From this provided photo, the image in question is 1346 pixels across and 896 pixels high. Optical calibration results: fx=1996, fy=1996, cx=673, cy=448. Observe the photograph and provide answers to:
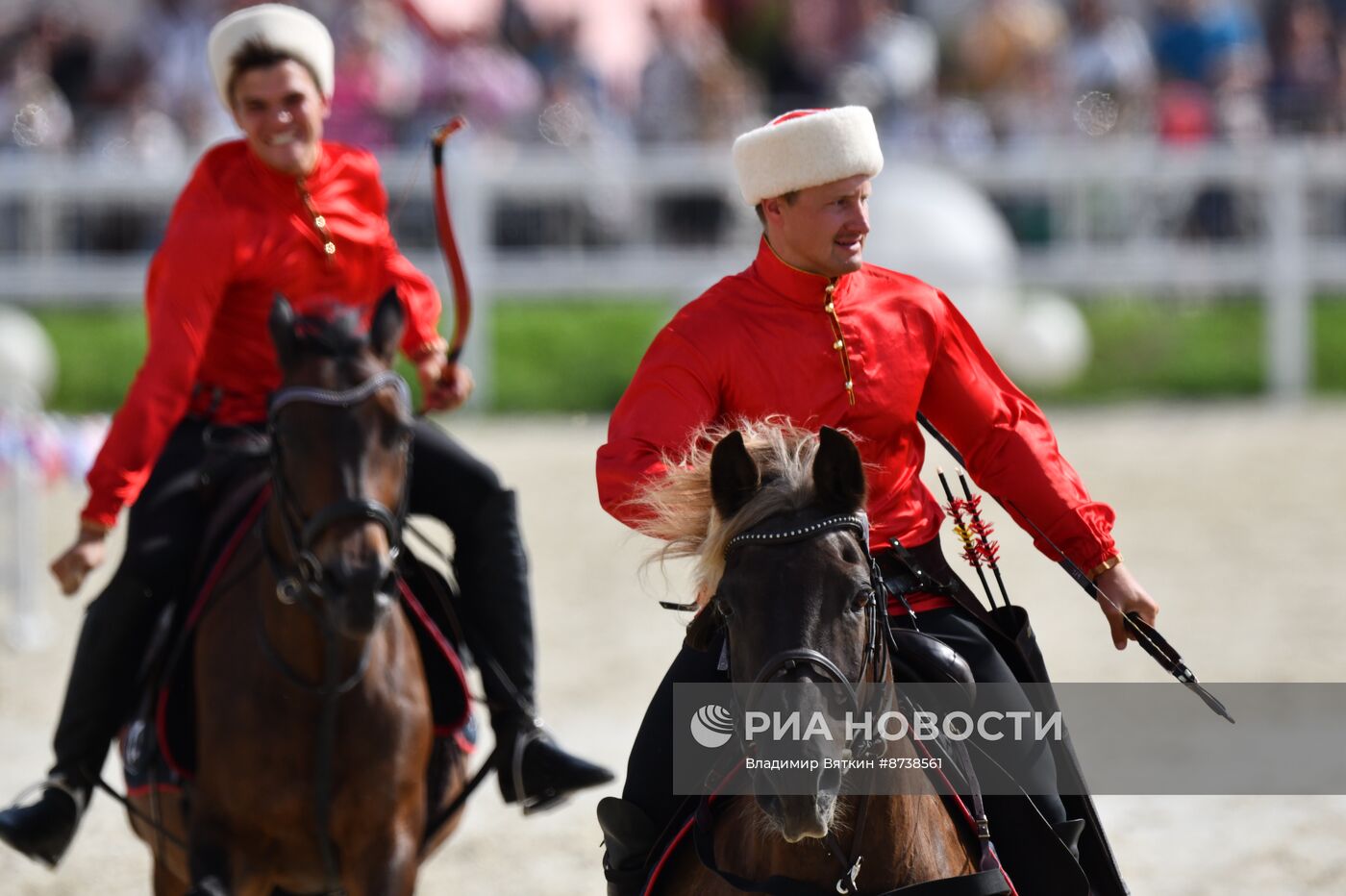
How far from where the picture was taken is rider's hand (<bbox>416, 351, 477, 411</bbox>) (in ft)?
19.2

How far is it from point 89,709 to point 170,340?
1.00 meters

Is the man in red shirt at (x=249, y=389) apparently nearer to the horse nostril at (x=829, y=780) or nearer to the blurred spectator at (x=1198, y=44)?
the horse nostril at (x=829, y=780)

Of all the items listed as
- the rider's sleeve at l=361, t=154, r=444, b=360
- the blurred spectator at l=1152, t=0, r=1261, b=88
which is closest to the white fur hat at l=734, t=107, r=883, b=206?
the rider's sleeve at l=361, t=154, r=444, b=360

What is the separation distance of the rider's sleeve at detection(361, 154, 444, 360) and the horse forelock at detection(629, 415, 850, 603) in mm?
2337

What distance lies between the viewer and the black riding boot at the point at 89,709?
5223 mm

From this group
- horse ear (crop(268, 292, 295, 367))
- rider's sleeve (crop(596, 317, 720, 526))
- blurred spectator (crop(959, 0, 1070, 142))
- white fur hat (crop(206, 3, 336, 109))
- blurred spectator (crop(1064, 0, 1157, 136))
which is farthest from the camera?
blurred spectator (crop(959, 0, 1070, 142))

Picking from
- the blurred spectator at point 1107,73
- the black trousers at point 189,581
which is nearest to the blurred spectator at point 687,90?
the blurred spectator at point 1107,73

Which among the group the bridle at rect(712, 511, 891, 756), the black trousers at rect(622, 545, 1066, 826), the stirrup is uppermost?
the bridle at rect(712, 511, 891, 756)

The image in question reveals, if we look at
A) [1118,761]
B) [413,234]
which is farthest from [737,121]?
[1118,761]

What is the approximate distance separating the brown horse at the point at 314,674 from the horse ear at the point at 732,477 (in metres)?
1.45

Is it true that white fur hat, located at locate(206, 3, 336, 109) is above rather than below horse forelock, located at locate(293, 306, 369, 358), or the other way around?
above

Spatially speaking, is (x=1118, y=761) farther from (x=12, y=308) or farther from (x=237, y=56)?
(x=12, y=308)

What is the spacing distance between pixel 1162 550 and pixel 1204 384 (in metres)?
3.66

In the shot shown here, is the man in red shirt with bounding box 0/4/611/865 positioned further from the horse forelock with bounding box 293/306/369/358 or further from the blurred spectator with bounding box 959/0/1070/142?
the blurred spectator with bounding box 959/0/1070/142
